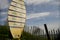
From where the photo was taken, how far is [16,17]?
409 cm

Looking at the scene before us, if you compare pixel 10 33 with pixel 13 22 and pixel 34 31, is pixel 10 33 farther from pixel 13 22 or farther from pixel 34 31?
pixel 34 31

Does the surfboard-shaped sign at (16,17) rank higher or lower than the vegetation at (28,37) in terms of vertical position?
higher

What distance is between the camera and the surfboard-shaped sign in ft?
13.1

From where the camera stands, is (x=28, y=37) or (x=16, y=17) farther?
(x=28, y=37)

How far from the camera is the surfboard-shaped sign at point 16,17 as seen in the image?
13.1ft

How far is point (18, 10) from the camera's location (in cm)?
414

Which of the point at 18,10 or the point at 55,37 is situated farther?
the point at 55,37

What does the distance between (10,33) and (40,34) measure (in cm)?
78

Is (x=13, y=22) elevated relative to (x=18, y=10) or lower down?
lower down

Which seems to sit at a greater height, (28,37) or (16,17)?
(16,17)

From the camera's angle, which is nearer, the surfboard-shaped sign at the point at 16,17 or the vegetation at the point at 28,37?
the surfboard-shaped sign at the point at 16,17

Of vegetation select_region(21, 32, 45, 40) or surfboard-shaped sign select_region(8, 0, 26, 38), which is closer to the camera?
surfboard-shaped sign select_region(8, 0, 26, 38)

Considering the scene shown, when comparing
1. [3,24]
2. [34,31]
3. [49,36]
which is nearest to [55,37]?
[49,36]

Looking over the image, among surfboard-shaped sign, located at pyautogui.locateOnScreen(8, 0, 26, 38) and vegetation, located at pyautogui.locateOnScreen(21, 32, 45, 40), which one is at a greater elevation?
surfboard-shaped sign, located at pyautogui.locateOnScreen(8, 0, 26, 38)
